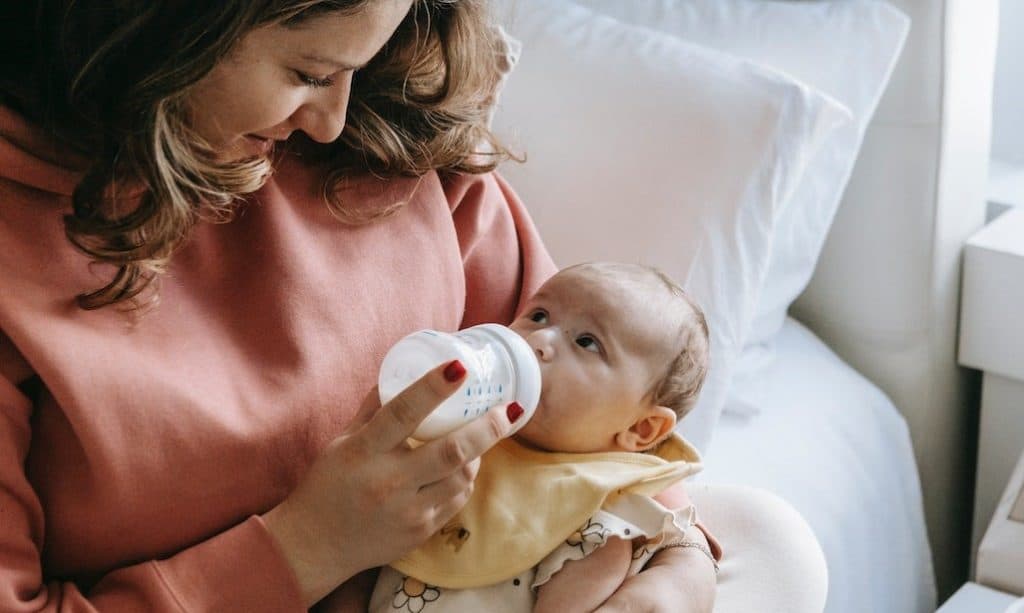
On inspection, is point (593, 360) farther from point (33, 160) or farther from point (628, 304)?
point (33, 160)

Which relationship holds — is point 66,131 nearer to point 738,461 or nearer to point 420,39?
point 420,39

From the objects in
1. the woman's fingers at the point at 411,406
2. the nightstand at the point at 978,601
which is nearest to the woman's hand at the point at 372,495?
the woman's fingers at the point at 411,406

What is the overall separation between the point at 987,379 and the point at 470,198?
3.11 ft

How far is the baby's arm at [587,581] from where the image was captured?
3.43ft

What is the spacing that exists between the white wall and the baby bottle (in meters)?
1.40

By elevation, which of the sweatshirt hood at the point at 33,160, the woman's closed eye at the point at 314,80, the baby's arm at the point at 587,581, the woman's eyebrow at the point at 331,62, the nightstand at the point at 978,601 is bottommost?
the nightstand at the point at 978,601

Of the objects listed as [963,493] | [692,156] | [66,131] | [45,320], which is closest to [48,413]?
[45,320]

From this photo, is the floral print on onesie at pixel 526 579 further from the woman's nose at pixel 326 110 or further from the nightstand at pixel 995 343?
the nightstand at pixel 995 343

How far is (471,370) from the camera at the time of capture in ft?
3.19

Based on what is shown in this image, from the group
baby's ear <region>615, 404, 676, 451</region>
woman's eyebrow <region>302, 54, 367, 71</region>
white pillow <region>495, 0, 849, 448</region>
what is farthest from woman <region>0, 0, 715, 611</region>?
white pillow <region>495, 0, 849, 448</region>

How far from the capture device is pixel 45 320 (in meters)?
0.94

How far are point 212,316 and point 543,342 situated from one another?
0.30 metres

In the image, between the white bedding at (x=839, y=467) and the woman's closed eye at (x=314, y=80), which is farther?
the white bedding at (x=839, y=467)

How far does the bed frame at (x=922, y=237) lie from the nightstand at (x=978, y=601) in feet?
0.57
